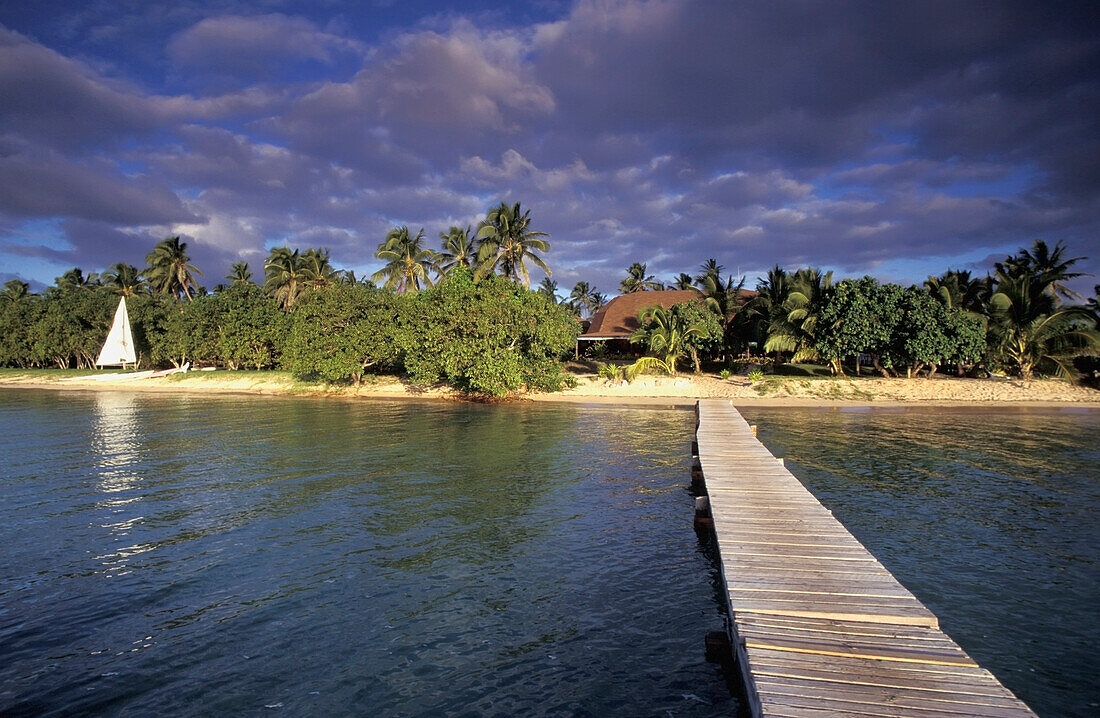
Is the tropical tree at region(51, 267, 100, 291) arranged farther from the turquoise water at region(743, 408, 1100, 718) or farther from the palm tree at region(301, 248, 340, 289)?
the turquoise water at region(743, 408, 1100, 718)

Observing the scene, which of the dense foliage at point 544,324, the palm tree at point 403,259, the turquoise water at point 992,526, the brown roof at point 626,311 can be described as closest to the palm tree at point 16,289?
the dense foliage at point 544,324

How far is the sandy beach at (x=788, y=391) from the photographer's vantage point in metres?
31.4

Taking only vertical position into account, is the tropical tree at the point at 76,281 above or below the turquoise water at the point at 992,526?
above

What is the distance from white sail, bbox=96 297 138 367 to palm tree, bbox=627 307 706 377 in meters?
44.4

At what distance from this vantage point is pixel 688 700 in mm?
6066

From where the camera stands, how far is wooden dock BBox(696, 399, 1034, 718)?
14.9 feet

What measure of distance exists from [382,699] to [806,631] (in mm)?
4175

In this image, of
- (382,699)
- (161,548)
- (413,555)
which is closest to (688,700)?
(382,699)

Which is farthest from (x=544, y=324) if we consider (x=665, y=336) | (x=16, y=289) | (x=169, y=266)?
(x=16, y=289)

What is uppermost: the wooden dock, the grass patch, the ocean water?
the grass patch

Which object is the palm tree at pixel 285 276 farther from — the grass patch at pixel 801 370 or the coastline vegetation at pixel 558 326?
the grass patch at pixel 801 370

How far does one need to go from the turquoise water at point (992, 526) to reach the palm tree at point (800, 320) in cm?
1148

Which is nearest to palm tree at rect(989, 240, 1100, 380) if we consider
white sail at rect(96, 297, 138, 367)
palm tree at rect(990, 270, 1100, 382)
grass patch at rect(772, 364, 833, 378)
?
palm tree at rect(990, 270, 1100, 382)

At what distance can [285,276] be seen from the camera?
191 feet
